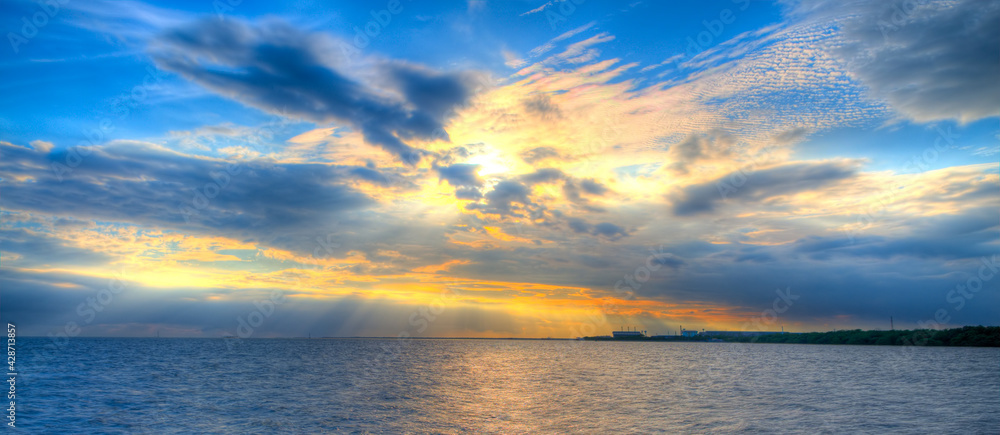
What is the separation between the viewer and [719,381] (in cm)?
7019

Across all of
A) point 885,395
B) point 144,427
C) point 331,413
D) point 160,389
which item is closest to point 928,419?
point 885,395

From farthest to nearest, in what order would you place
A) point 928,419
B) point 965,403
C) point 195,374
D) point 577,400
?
point 195,374
point 577,400
point 965,403
point 928,419

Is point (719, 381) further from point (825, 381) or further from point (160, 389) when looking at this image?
point (160, 389)

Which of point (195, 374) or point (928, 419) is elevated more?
point (928, 419)

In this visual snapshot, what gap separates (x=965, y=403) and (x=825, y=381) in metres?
23.8

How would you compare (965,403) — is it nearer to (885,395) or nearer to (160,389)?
(885,395)

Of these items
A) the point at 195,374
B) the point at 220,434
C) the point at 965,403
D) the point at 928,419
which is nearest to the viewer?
the point at 220,434

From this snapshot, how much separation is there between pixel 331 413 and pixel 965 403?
56.6 meters

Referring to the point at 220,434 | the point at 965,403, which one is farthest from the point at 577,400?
the point at 965,403

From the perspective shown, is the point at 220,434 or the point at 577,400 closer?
the point at 220,434

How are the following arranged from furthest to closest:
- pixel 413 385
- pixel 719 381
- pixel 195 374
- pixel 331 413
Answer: pixel 195 374 < pixel 719 381 < pixel 413 385 < pixel 331 413

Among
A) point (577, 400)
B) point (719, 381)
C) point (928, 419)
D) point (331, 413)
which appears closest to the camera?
point (928, 419)

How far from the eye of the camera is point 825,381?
69.0 meters

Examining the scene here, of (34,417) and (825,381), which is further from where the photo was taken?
(825,381)
